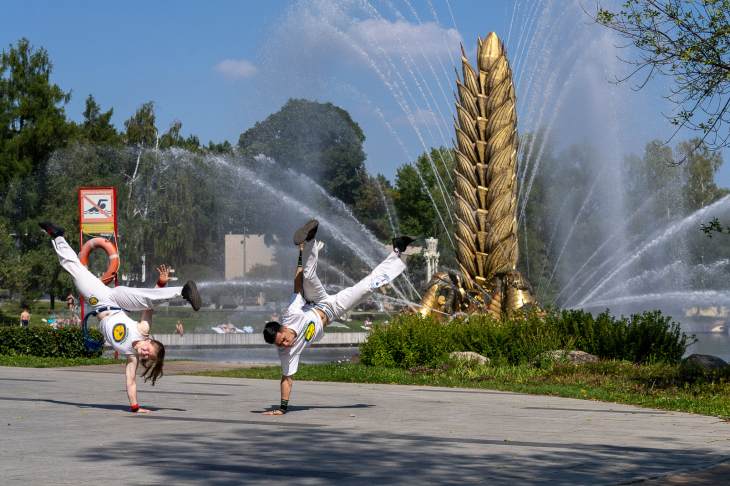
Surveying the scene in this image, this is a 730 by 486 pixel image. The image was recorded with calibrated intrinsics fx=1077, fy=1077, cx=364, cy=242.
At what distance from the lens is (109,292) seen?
1348 centimetres

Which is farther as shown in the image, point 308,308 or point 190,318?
point 190,318

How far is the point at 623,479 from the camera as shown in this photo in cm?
828

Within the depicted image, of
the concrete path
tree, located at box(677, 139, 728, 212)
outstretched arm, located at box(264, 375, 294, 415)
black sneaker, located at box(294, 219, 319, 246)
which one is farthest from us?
tree, located at box(677, 139, 728, 212)

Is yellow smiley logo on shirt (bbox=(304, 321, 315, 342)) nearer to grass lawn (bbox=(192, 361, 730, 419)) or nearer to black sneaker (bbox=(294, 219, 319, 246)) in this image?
black sneaker (bbox=(294, 219, 319, 246))

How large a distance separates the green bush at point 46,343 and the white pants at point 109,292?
12.5 meters

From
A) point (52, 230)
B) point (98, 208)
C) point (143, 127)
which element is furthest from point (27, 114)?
point (52, 230)

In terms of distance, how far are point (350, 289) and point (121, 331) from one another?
9.52 feet

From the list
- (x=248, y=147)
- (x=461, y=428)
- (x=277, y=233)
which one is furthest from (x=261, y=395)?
(x=248, y=147)

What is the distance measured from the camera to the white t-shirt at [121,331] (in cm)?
1334

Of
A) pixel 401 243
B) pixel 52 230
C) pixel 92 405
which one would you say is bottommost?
pixel 92 405

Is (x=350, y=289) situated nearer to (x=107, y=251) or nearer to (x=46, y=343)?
(x=107, y=251)

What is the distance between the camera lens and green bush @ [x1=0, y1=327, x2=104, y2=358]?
26.2 metres

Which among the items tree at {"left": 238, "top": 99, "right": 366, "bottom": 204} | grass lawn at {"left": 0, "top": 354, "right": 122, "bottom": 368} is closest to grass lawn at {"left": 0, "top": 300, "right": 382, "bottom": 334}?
tree at {"left": 238, "top": 99, "right": 366, "bottom": 204}

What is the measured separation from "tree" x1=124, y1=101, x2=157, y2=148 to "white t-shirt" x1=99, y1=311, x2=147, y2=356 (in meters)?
59.4
